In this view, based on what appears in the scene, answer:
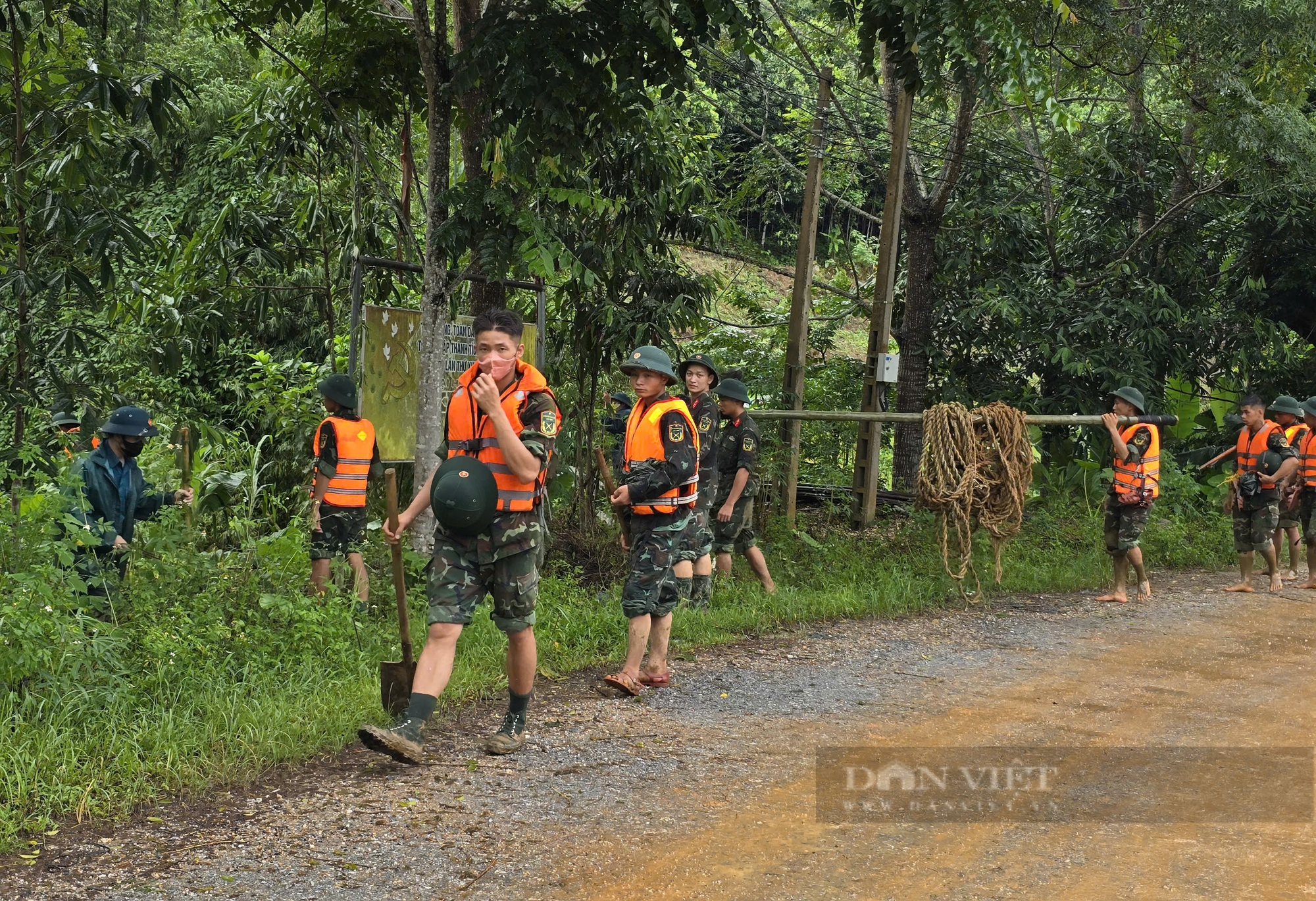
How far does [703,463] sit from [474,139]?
289cm

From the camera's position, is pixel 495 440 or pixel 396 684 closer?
pixel 495 440

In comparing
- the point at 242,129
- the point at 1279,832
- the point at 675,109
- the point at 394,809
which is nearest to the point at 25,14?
the point at 242,129

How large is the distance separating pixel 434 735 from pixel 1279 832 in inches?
146

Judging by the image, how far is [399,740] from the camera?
211 inches

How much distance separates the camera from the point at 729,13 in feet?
24.7

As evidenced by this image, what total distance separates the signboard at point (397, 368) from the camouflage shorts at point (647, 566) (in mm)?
2351

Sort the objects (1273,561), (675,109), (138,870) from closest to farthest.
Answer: (138,870), (675,109), (1273,561)

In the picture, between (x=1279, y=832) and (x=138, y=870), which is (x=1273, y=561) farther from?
(x=138, y=870)

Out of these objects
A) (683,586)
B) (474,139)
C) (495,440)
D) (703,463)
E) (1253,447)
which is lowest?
(683,586)

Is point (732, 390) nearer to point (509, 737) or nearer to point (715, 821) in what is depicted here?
point (509, 737)

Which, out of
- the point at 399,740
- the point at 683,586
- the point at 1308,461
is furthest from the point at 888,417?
the point at 399,740

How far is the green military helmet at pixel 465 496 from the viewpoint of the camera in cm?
542

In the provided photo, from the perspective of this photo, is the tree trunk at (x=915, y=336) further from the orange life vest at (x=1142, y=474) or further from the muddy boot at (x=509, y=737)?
the muddy boot at (x=509, y=737)

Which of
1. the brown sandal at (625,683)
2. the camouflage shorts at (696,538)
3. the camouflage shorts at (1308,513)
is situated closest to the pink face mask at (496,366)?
the brown sandal at (625,683)
